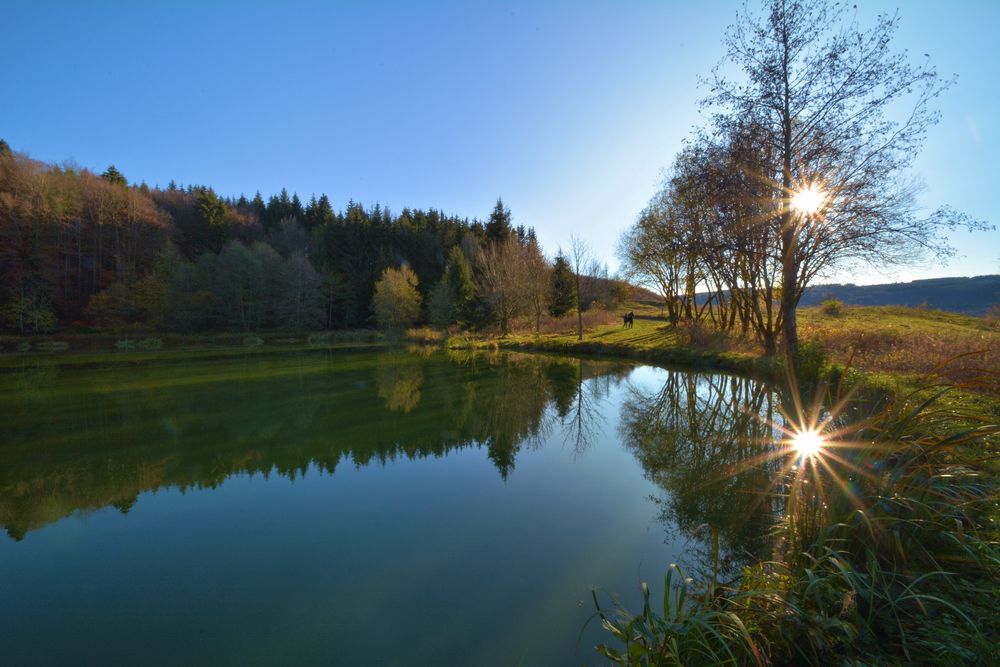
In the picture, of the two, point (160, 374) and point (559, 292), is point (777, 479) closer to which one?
point (160, 374)

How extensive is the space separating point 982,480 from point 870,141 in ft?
37.5

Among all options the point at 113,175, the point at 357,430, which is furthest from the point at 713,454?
the point at 113,175

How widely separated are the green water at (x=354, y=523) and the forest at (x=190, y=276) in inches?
880

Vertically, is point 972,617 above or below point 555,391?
above

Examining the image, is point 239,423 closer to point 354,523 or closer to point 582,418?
point 354,523

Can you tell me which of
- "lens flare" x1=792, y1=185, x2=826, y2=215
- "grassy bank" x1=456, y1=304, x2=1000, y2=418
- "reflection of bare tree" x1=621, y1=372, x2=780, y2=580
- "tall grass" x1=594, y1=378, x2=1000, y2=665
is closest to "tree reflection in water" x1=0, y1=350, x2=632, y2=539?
"reflection of bare tree" x1=621, y1=372, x2=780, y2=580

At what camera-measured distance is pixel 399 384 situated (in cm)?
1497

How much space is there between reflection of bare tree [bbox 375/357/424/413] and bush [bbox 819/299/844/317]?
2203 cm

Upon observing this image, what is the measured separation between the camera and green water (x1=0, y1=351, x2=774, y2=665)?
3.12m

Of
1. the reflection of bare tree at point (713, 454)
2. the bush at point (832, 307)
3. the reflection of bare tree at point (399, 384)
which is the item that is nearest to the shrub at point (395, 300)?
the reflection of bare tree at point (399, 384)

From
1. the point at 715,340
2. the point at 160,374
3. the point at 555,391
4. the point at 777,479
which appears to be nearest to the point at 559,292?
the point at 715,340

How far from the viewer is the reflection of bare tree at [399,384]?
1177 centimetres

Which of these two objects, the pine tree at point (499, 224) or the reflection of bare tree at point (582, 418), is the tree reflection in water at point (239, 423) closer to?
the reflection of bare tree at point (582, 418)

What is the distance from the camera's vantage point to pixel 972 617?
207 cm
